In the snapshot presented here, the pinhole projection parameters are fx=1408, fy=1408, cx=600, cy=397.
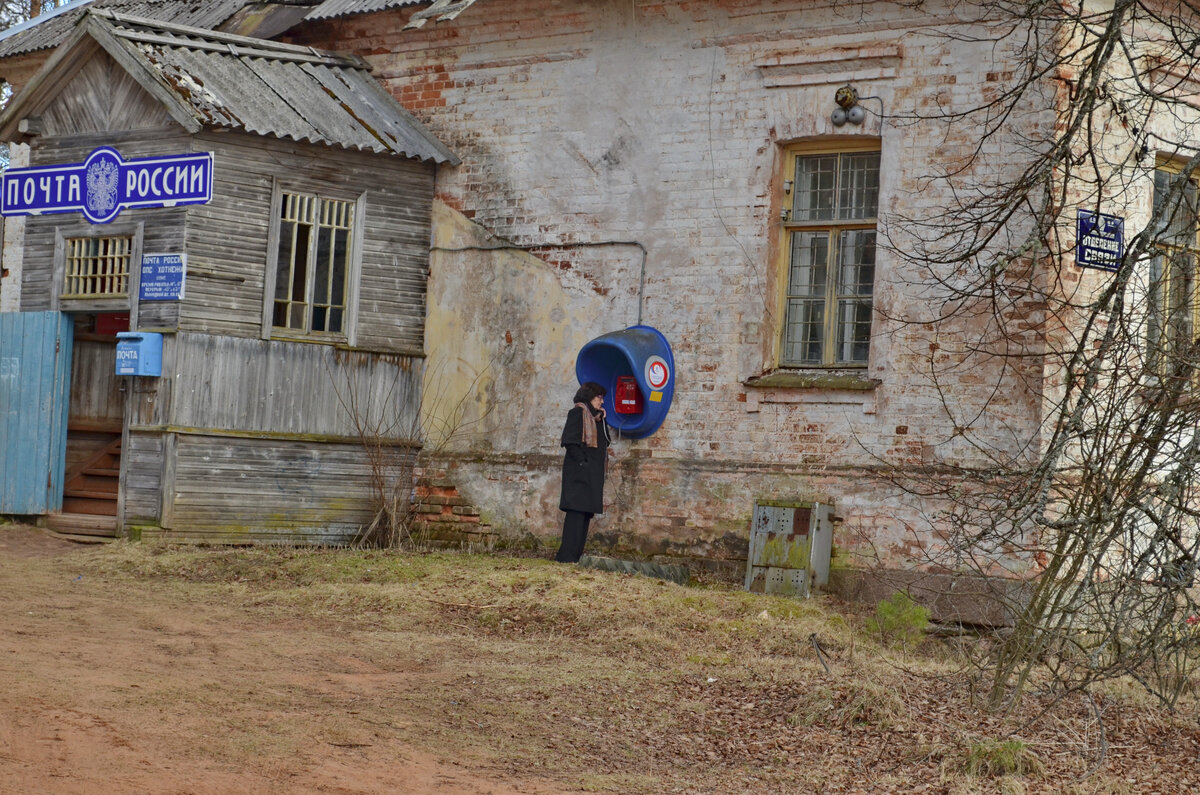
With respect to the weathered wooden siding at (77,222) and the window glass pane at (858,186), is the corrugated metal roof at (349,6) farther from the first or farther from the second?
the window glass pane at (858,186)

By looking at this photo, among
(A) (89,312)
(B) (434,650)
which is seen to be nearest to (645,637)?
(B) (434,650)

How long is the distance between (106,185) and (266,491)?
10.1 feet

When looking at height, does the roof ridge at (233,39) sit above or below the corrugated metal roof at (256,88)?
above

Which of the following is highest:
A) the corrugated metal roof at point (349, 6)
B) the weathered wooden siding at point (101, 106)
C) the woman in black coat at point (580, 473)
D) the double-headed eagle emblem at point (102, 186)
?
the corrugated metal roof at point (349, 6)

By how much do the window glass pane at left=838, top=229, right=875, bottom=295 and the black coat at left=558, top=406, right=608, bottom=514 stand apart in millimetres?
2395

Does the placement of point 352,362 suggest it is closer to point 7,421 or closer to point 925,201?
point 7,421

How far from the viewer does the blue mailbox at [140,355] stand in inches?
473

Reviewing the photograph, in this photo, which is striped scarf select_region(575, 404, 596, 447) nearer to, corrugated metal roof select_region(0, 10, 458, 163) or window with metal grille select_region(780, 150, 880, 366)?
window with metal grille select_region(780, 150, 880, 366)

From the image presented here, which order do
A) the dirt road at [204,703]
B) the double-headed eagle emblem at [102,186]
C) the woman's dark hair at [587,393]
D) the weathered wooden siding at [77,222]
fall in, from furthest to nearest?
the double-headed eagle emblem at [102,186]
the weathered wooden siding at [77,222]
the woman's dark hair at [587,393]
the dirt road at [204,703]

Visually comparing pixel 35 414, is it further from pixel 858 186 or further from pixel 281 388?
pixel 858 186

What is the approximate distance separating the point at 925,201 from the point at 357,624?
535cm

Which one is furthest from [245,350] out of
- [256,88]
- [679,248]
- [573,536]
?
[679,248]

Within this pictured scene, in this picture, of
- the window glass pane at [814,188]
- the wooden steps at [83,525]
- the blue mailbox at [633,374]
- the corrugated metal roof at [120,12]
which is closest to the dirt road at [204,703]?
the wooden steps at [83,525]

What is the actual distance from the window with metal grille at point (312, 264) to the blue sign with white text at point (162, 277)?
912 millimetres
